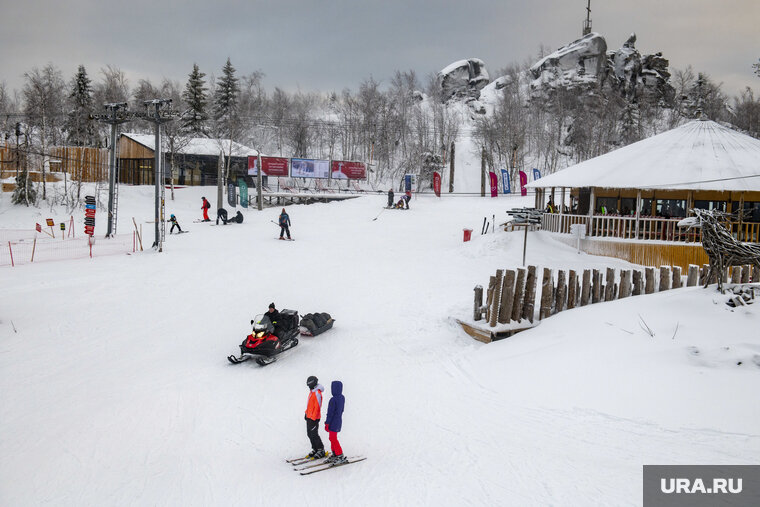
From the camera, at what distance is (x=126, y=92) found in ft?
248

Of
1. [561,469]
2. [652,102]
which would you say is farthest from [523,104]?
[561,469]

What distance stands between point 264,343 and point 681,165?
798 inches

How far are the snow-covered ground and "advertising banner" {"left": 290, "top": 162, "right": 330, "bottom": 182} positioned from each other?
30563 millimetres

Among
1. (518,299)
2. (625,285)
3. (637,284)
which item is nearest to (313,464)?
(518,299)

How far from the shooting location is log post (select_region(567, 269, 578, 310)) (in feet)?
39.6

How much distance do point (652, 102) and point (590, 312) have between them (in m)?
69.2

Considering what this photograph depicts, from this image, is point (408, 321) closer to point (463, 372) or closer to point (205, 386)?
point (463, 372)

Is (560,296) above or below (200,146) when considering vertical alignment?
below

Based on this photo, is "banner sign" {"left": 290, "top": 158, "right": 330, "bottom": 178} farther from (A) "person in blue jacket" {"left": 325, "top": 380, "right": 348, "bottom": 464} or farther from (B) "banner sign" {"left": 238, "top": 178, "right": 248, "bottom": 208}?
(A) "person in blue jacket" {"left": 325, "top": 380, "right": 348, "bottom": 464}

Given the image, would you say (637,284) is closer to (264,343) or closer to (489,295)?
(489,295)

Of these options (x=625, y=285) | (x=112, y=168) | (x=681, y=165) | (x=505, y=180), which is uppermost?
(x=505, y=180)

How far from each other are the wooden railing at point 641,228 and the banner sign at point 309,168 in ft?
86.9

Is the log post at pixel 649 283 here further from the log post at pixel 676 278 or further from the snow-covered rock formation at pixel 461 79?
the snow-covered rock formation at pixel 461 79

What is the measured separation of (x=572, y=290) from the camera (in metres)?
12.1
